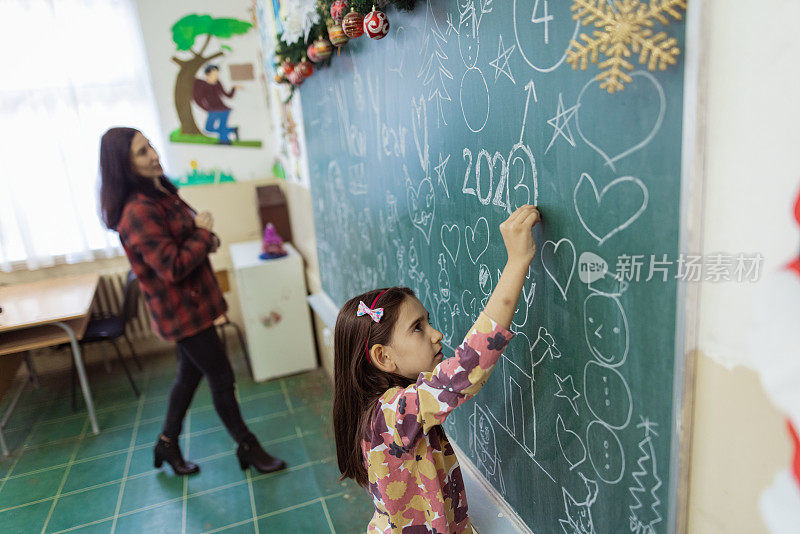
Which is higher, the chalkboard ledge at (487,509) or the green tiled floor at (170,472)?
the chalkboard ledge at (487,509)

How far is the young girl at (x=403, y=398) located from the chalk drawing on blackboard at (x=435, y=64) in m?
0.47

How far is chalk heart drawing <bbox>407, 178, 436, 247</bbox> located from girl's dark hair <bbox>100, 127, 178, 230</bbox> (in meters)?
1.28

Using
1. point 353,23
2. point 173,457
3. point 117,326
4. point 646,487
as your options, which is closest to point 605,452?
point 646,487

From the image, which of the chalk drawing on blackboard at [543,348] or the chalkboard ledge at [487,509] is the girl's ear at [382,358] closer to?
the chalk drawing on blackboard at [543,348]

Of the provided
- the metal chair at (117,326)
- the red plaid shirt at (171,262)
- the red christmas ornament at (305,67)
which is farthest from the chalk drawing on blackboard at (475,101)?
the metal chair at (117,326)

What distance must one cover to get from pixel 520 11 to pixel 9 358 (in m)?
3.81

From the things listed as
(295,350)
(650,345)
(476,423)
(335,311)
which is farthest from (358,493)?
(650,345)

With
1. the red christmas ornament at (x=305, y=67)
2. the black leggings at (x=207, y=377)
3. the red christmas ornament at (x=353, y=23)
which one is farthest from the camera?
the black leggings at (x=207, y=377)

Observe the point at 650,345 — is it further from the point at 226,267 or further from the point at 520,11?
the point at 226,267

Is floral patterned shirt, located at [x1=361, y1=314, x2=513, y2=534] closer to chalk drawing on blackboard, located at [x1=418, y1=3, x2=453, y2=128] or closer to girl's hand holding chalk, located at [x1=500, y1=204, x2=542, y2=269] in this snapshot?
girl's hand holding chalk, located at [x1=500, y1=204, x2=542, y2=269]

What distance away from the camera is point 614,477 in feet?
3.15

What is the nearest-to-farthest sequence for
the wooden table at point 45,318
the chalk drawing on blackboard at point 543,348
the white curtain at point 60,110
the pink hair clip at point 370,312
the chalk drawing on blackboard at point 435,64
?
the chalk drawing on blackboard at point 543,348 → the pink hair clip at point 370,312 → the chalk drawing on blackboard at point 435,64 → the wooden table at point 45,318 → the white curtain at point 60,110

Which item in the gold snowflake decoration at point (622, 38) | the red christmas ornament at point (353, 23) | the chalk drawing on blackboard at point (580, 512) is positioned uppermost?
the red christmas ornament at point (353, 23)

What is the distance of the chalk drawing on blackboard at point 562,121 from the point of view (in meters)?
0.92
